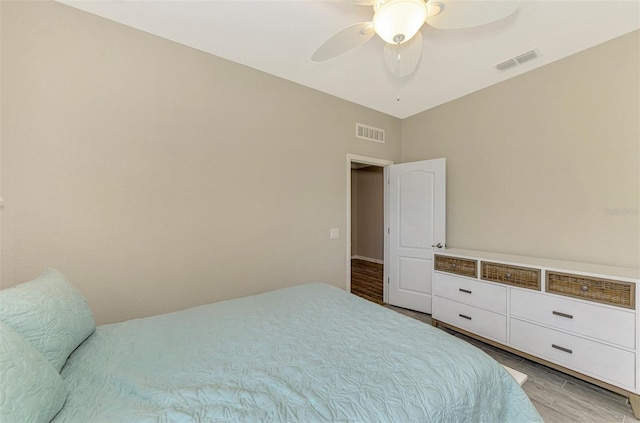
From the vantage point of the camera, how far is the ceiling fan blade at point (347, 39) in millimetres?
1463

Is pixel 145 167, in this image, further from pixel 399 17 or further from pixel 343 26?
pixel 399 17

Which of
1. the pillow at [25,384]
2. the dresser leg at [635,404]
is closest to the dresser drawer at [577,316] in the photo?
the dresser leg at [635,404]

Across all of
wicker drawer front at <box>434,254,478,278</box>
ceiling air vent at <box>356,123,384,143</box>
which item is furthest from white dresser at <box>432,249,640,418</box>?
ceiling air vent at <box>356,123,384,143</box>

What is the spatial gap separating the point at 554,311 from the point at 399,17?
238 centimetres

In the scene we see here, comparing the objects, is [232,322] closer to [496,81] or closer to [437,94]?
[437,94]

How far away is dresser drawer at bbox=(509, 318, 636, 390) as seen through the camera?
1.71m

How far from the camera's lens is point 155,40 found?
201 cm

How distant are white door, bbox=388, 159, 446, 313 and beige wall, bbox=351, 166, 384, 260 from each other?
9.02 ft

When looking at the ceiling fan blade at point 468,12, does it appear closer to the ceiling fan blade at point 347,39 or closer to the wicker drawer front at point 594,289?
the ceiling fan blade at point 347,39

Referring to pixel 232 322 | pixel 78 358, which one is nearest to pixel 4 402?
pixel 78 358

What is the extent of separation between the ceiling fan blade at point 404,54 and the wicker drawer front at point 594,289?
76.8 inches

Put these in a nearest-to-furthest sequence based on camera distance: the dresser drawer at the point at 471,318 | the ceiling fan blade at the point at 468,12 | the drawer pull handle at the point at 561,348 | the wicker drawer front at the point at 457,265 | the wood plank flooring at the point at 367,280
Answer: the ceiling fan blade at the point at 468,12
the drawer pull handle at the point at 561,348
the dresser drawer at the point at 471,318
the wicker drawer front at the point at 457,265
the wood plank flooring at the point at 367,280

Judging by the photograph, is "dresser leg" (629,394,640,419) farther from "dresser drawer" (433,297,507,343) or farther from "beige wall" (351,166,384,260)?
"beige wall" (351,166,384,260)

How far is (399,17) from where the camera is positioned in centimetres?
127
